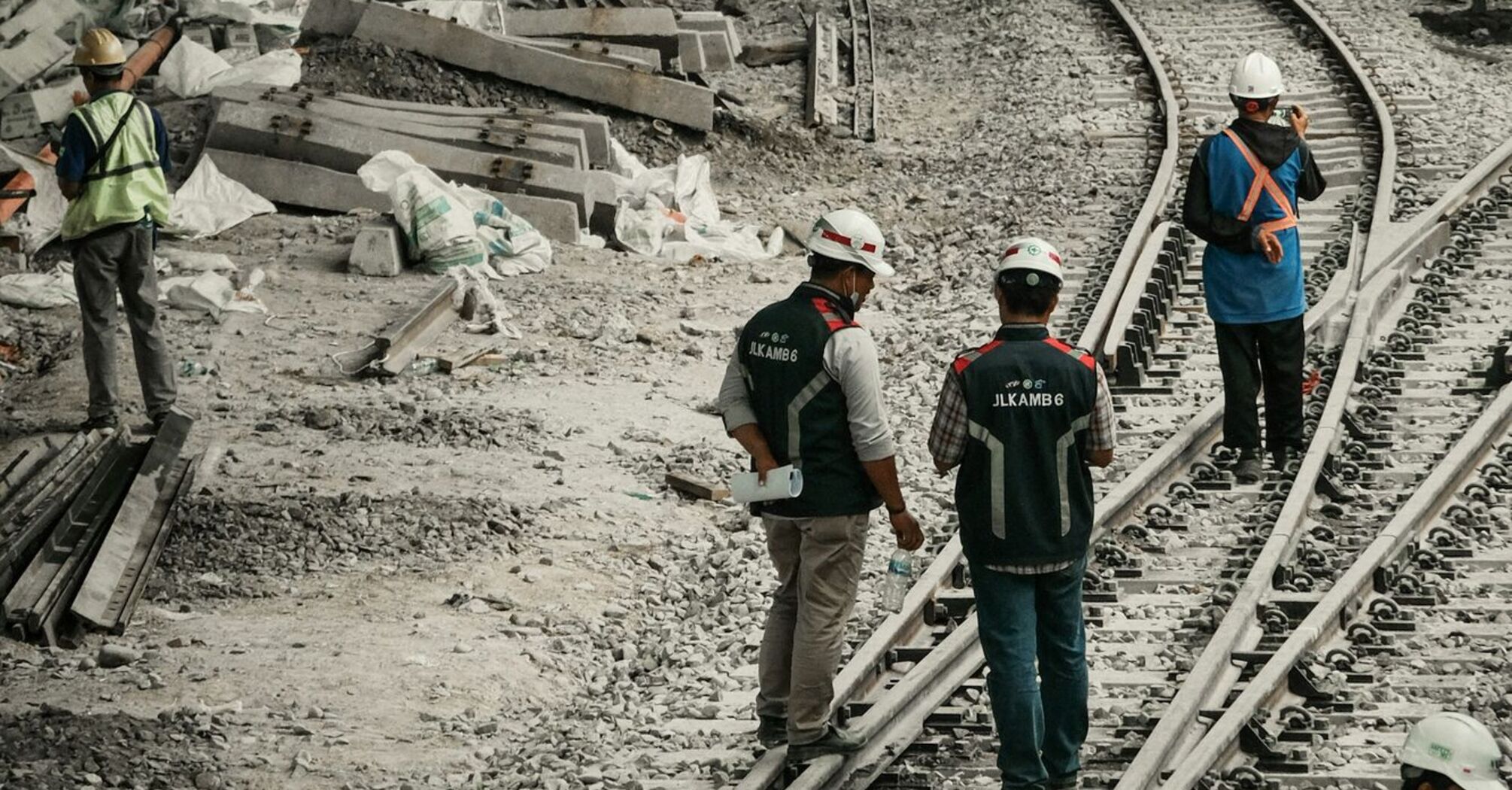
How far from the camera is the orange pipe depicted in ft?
55.0

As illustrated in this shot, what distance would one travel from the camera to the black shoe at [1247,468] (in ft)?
35.8

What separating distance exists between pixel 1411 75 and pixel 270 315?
34.5 ft

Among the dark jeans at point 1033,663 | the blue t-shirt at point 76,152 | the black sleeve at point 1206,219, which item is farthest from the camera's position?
the blue t-shirt at point 76,152

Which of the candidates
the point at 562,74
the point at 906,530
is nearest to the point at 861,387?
the point at 906,530

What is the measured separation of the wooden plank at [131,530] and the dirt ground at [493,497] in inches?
6.9

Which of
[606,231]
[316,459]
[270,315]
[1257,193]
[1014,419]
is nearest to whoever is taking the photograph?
[1014,419]

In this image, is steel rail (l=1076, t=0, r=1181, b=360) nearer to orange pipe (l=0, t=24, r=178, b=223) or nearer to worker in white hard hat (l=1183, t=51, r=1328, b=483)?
worker in white hard hat (l=1183, t=51, r=1328, b=483)

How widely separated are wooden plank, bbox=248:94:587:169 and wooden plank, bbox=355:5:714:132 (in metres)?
1.84

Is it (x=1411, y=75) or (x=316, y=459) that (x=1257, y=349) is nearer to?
(x=316, y=459)

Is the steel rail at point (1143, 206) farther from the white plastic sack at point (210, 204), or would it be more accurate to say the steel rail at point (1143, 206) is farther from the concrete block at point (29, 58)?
the concrete block at point (29, 58)

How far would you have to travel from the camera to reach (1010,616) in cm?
734

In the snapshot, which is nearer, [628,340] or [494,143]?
[628,340]

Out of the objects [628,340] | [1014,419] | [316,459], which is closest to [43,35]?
[628,340]

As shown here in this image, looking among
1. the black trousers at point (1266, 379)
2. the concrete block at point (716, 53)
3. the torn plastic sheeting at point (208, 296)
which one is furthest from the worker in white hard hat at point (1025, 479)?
the concrete block at point (716, 53)
